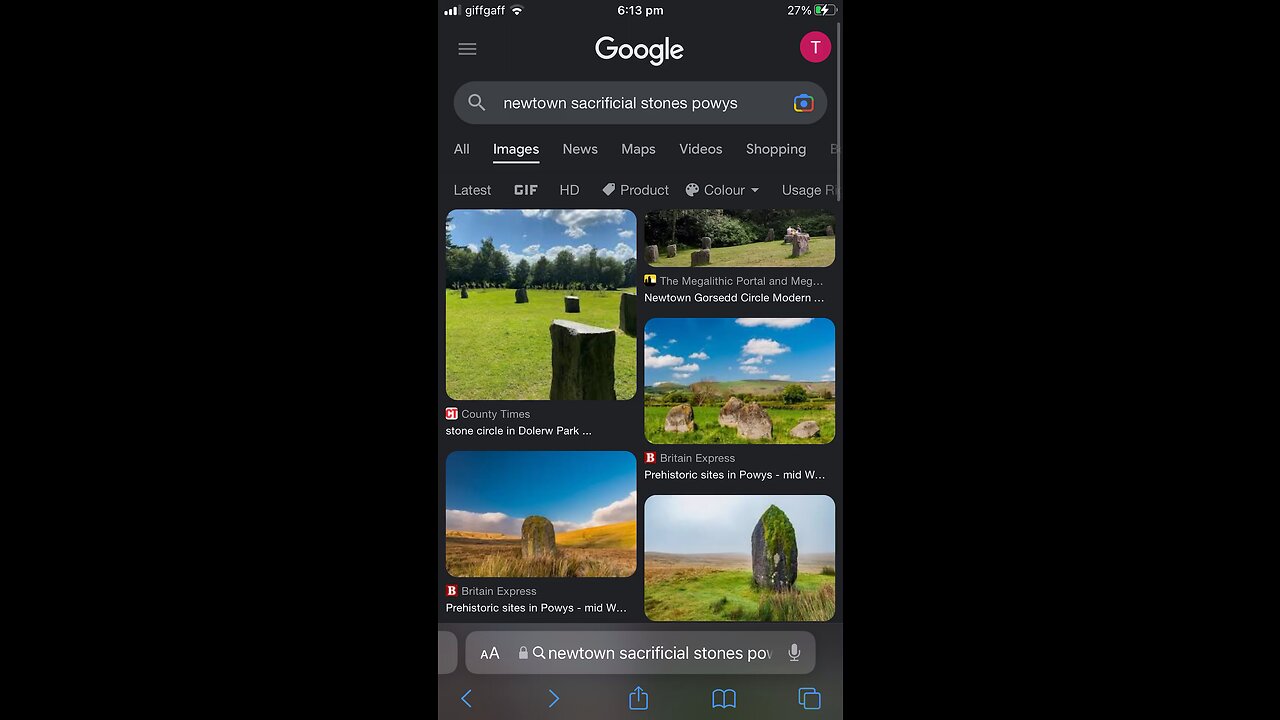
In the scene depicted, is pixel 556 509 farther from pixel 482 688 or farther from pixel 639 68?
pixel 639 68

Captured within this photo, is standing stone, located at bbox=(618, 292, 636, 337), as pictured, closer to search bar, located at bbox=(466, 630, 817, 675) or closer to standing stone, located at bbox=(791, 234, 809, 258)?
standing stone, located at bbox=(791, 234, 809, 258)

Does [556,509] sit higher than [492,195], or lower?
lower

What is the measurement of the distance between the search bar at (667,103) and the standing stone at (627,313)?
1.12 meters

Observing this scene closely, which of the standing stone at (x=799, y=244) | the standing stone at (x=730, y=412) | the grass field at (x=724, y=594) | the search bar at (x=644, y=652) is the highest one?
the standing stone at (x=799, y=244)

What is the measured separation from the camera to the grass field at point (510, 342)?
536cm

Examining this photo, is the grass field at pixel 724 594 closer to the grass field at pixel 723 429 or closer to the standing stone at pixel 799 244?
the grass field at pixel 723 429

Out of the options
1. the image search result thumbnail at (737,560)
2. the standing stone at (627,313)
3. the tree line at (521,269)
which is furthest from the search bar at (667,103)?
the image search result thumbnail at (737,560)

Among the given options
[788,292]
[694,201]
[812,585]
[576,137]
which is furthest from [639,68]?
[812,585]

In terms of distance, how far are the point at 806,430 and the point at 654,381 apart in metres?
1.01

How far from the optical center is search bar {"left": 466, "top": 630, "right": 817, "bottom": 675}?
530cm

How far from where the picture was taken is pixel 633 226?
536 centimetres

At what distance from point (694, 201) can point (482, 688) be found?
11.1 feet

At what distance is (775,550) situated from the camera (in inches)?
206

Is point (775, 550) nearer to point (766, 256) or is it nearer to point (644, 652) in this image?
point (644, 652)
